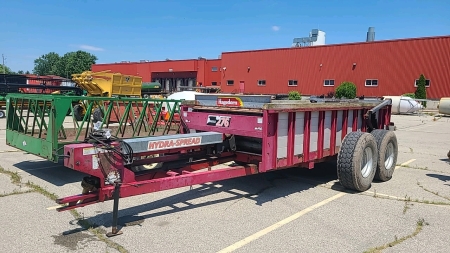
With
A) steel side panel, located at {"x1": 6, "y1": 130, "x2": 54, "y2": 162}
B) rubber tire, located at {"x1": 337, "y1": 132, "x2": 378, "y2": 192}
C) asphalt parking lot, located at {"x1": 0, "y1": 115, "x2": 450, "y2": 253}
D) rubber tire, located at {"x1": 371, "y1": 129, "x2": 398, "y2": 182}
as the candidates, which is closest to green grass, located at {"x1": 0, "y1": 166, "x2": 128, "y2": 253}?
asphalt parking lot, located at {"x1": 0, "y1": 115, "x2": 450, "y2": 253}

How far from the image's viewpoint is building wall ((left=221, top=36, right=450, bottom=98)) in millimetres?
33594

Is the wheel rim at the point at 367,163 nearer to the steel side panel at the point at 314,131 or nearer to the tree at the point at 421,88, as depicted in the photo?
the steel side panel at the point at 314,131

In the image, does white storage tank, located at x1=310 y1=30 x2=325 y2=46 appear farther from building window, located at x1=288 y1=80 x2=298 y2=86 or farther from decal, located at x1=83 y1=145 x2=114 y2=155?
decal, located at x1=83 y1=145 x2=114 y2=155

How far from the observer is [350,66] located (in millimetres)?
38531

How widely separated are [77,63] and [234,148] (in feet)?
316

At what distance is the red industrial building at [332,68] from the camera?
33750 millimetres

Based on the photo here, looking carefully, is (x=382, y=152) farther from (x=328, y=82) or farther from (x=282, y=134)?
(x=328, y=82)

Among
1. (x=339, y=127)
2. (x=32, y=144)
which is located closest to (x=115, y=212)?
(x=32, y=144)

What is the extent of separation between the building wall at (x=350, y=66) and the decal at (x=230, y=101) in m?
33.6

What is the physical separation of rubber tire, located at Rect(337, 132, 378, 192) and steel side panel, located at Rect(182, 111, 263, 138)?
1702 mm

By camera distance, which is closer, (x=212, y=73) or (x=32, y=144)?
(x=32, y=144)

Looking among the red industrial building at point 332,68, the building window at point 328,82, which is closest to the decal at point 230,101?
the red industrial building at point 332,68

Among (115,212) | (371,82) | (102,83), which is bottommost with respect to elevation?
(115,212)

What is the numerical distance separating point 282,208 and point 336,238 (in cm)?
118
